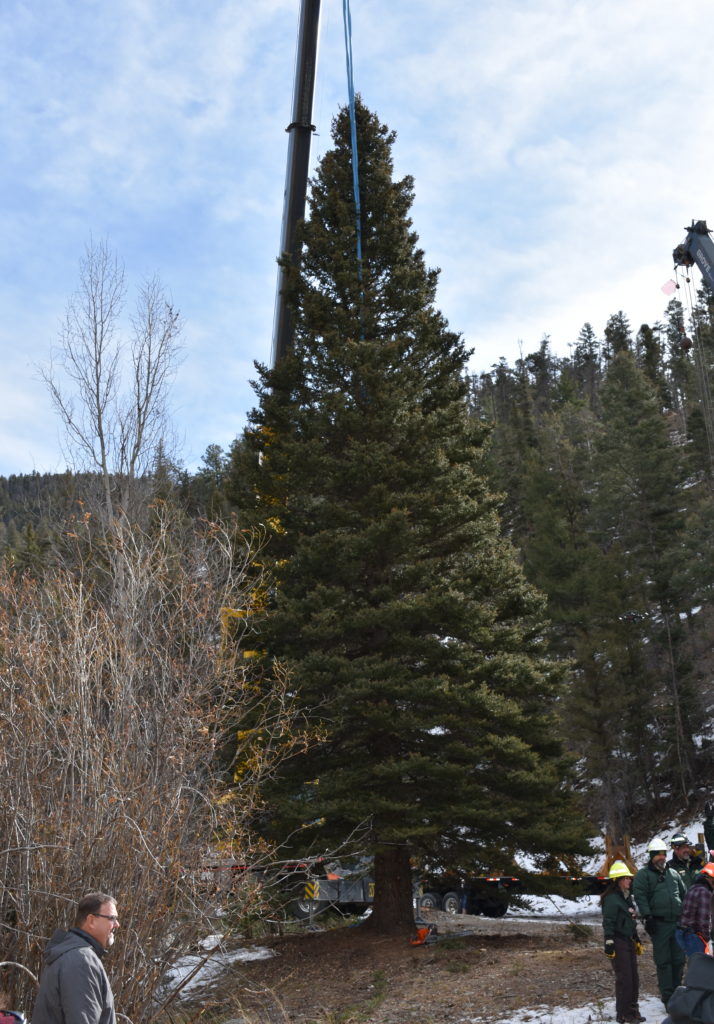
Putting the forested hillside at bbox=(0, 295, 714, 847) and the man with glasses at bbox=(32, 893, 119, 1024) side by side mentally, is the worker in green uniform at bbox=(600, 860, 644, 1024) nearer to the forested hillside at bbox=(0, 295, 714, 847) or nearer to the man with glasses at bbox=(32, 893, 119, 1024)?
the man with glasses at bbox=(32, 893, 119, 1024)

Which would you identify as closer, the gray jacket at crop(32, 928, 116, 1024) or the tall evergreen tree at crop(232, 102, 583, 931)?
the gray jacket at crop(32, 928, 116, 1024)

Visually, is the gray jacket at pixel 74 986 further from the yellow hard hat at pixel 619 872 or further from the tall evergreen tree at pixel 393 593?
the tall evergreen tree at pixel 393 593

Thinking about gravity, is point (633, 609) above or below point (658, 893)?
above

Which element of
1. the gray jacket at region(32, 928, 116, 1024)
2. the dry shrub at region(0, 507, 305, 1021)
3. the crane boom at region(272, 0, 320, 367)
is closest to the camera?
the gray jacket at region(32, 928, 116, 1024)

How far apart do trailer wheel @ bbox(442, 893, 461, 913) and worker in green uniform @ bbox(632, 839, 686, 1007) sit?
49.3 feet

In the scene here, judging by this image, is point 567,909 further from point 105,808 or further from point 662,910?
point 105,808

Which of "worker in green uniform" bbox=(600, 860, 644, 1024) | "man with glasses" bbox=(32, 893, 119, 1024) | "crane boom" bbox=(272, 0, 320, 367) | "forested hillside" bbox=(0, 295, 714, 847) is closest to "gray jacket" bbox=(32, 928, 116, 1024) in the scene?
"man with glasses" bbox=(32, 893, 119, 1024)

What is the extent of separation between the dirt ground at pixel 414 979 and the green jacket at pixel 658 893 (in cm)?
171

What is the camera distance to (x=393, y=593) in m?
15.5

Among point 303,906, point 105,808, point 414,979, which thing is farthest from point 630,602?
point 105,808

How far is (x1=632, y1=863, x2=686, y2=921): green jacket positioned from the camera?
9125 millimetres

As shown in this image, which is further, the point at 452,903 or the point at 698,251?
the point at 698,251

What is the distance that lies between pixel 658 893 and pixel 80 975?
6.24 m

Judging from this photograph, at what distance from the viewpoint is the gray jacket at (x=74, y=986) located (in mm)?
5129
